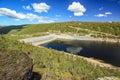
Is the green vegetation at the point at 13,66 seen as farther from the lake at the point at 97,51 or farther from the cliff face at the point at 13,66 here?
the lake at the point at 97,51

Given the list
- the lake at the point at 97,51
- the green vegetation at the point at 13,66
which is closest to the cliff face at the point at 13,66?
the green vegetation at the point at 13,66

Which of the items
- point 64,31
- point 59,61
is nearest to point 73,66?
point 59,61

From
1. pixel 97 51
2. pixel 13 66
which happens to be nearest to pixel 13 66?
pixel 13 66

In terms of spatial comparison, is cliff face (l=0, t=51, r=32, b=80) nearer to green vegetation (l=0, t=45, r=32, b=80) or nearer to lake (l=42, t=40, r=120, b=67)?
green vegetation (l=0, t=45, r=32, b=80)

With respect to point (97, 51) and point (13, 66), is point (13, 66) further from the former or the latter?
point (97, 51)

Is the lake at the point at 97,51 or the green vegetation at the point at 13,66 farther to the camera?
the lake at the point at 97,51

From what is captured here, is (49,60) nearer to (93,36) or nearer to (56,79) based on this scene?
(56,79)

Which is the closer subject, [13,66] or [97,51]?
[13,66]

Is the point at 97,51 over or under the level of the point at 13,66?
under

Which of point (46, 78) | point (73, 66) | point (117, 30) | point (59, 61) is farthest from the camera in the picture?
point (117, 30)
